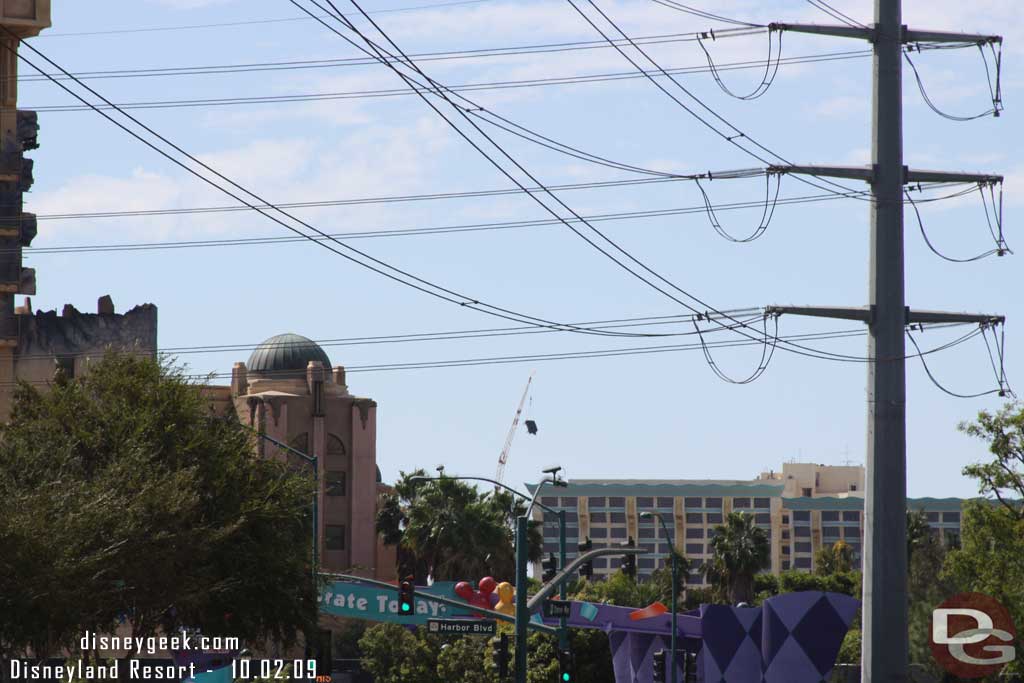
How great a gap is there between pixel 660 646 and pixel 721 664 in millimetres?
10582

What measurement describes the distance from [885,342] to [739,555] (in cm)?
9169

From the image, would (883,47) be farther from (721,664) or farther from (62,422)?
(721,664)

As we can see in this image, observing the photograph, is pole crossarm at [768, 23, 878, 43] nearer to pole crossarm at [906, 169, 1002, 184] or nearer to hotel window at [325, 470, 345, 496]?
pole crossarm at [906, 169, 1002, 184]

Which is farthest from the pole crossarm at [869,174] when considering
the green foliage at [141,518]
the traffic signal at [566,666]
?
the traffic signal at [566,666]

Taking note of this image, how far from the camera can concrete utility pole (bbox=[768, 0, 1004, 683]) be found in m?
27.0

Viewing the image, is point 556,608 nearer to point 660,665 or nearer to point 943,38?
point 660,665

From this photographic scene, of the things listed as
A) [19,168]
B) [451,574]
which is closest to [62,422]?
[19,168]

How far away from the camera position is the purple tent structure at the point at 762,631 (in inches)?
1873

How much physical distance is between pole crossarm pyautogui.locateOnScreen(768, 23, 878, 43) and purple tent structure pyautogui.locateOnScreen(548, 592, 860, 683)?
72.6 ft

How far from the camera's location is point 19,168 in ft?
231

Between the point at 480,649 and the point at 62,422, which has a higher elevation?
the point at 62,422

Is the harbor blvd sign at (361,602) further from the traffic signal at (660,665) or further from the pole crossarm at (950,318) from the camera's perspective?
the pole crossarm at (950,318)

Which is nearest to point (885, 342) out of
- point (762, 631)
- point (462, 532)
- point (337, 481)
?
point (762, 631)

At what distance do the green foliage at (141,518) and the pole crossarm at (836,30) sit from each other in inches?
679
